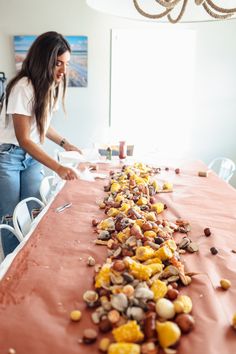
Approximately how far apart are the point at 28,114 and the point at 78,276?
93 cm

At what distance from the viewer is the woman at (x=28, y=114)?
146 centimetres

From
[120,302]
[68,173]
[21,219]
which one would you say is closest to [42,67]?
[68,173]

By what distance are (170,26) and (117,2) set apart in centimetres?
195

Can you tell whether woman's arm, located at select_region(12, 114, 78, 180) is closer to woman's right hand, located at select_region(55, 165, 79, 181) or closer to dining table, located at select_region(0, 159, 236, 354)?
woman's right hand, located at select_region(55, 165, 79, 181)

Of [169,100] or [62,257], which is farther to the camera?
[169,100]

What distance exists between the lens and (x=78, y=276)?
0.84m

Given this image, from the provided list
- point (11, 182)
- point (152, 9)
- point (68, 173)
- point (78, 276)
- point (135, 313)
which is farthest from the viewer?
point (11, 182)

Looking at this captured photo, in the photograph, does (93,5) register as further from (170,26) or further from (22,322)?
(170,26)

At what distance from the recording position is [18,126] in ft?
4.80

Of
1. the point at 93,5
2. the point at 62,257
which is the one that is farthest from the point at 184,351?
the point at 93,5

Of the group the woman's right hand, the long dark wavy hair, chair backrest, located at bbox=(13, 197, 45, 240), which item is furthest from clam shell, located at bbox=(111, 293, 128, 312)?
the long dark wavy hair

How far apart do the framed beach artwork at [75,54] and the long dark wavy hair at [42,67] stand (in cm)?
155

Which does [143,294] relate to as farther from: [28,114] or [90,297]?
[28,114]

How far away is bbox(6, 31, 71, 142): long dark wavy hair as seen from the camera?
1.46 metres
